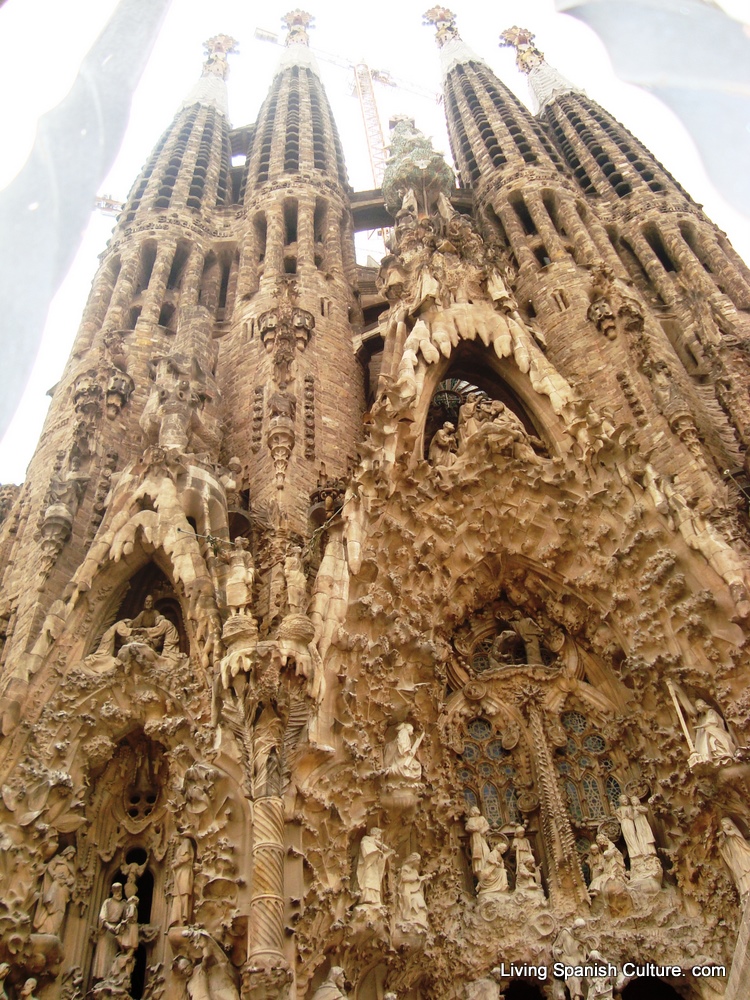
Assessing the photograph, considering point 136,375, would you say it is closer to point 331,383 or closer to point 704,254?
point 331,383

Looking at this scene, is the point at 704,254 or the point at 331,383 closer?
the point at 331,383

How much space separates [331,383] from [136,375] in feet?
10.3

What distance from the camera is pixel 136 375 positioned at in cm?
1427

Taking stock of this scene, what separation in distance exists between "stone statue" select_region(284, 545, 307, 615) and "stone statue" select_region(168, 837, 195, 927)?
2.23 meters

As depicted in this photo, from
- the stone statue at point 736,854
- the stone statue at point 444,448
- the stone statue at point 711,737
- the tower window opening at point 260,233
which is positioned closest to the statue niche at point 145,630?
the stone statue at point 444,448

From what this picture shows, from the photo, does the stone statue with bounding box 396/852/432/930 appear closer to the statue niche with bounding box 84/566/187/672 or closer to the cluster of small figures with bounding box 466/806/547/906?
the cluster of small figures with bounding box 466/806/547/906

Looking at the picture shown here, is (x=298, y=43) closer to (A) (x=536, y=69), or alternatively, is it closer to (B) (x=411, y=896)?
(A) (x=536, y=69)

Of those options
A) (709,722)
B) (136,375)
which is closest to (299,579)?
(709,722)

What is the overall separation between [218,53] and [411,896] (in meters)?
30.7

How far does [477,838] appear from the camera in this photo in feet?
30.3

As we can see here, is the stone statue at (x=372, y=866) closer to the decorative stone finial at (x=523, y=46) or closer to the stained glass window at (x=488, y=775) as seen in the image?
the stained glass window at (x=488, y=775)

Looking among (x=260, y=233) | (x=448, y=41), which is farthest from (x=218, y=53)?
(x=260, y=233)

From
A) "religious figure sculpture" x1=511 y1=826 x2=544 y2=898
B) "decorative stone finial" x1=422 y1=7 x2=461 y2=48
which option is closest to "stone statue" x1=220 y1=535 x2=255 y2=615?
"religious figure sculpture" x1=511 y1=826 x2=544 y2=898

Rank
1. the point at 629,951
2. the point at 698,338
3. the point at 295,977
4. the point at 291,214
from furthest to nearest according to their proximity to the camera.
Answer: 1. the point at 291,214
2. the point at 698,338
3. the point at 629,951
4. the point at 295,977
